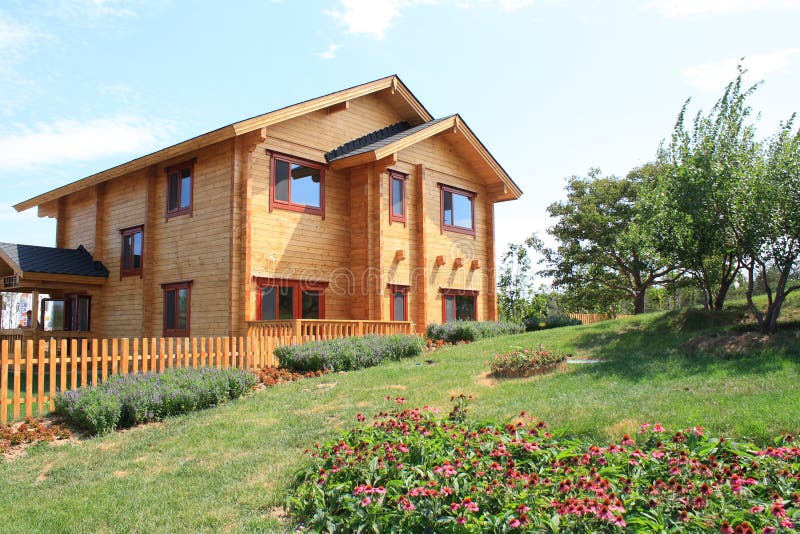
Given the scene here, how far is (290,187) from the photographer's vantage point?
18109 millimetres

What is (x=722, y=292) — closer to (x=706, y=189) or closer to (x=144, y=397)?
(x=706, y=189)

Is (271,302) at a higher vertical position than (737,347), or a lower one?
higher

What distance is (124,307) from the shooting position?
20.3 m

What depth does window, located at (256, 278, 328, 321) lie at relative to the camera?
1706 centimetres

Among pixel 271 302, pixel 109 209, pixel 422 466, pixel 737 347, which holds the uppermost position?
pixel 109 209

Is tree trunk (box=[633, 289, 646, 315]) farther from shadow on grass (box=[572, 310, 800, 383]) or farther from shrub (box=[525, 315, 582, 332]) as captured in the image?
shadow on grass (box=[572, 310, 800, 383])

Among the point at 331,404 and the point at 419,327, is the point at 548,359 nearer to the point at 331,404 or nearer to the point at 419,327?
the point at 331,404

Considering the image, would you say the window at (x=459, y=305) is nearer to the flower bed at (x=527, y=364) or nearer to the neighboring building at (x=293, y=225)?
the neighboring building at (x=293, y=225)

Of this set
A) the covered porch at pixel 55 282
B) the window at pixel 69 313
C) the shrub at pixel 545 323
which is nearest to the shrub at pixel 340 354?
the covered porch at pixel 55 282

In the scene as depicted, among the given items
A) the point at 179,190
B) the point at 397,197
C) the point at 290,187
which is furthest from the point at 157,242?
the point at 397,197

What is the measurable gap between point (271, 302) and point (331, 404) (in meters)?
7.97

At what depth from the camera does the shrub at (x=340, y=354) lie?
13461 mm

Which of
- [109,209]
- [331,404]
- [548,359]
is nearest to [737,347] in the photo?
[548,359]

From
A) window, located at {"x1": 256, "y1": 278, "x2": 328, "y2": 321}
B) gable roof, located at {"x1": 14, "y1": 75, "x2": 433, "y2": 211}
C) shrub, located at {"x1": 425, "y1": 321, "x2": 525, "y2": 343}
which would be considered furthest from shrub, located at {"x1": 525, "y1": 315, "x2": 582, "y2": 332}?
window, located at {"x1": 256, "y1": 278, "x2": 328, "y2": 321}
